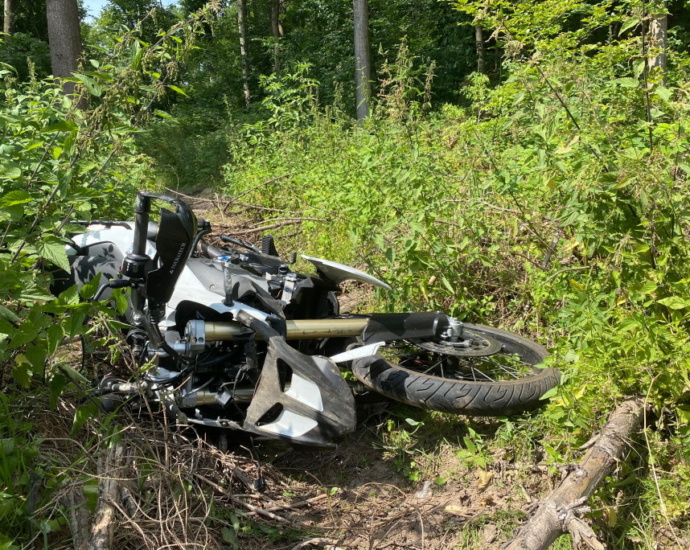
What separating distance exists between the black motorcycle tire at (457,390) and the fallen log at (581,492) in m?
0.50

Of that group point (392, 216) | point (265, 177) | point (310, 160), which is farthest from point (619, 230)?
point (265, 177)

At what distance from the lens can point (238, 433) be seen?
143 inches

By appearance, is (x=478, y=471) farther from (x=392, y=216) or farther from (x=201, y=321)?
(x=392, y=216)

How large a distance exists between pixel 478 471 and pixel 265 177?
589cm

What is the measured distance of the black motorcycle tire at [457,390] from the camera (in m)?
3.26

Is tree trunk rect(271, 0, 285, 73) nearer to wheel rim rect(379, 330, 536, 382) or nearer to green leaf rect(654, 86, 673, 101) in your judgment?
wheel rim rect(379, 330, 536, 382)

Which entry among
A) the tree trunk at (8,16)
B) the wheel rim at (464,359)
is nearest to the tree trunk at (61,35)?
the wheel rim at (464,359)

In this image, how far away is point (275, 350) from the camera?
9.62ft

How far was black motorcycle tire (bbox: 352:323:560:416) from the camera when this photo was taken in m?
3.26

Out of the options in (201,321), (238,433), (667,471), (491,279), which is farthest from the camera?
(491,279)

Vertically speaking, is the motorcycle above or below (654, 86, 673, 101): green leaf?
below

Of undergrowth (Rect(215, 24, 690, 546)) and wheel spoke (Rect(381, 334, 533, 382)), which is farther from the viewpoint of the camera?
wheel spoke (Rect(381, 334, 533, 382))

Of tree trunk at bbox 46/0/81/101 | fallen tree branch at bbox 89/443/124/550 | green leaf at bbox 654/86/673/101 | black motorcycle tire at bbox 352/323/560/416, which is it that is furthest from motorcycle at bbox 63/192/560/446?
tree trunk at bbox 46/0/81/101

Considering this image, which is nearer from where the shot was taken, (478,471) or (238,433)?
(478,471)
